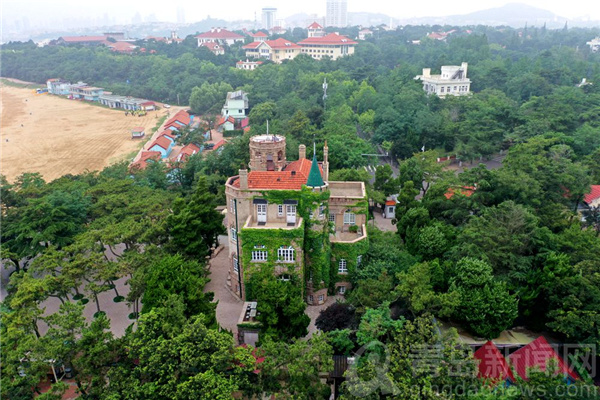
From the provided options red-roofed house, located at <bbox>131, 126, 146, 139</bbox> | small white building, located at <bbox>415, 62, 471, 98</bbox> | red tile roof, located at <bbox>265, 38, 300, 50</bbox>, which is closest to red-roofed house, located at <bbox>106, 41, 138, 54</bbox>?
red tile roof, located at <bbox>265, 38, 300, 50</bbox>

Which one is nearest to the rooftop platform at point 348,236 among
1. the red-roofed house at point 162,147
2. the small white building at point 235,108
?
the red-roofed house at point 162,147

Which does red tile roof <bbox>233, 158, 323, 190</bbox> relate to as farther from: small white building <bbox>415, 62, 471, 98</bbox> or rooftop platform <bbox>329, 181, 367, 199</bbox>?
small white building <bbox>415, 62, 471, 98</bbox>

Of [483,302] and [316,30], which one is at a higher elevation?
[316,30]

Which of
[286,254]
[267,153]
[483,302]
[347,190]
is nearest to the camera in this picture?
[483,302]

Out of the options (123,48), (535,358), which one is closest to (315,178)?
(535,358)

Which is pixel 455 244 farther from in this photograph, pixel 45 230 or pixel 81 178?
pixel 81 178

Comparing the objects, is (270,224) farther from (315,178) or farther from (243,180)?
(315,178)
